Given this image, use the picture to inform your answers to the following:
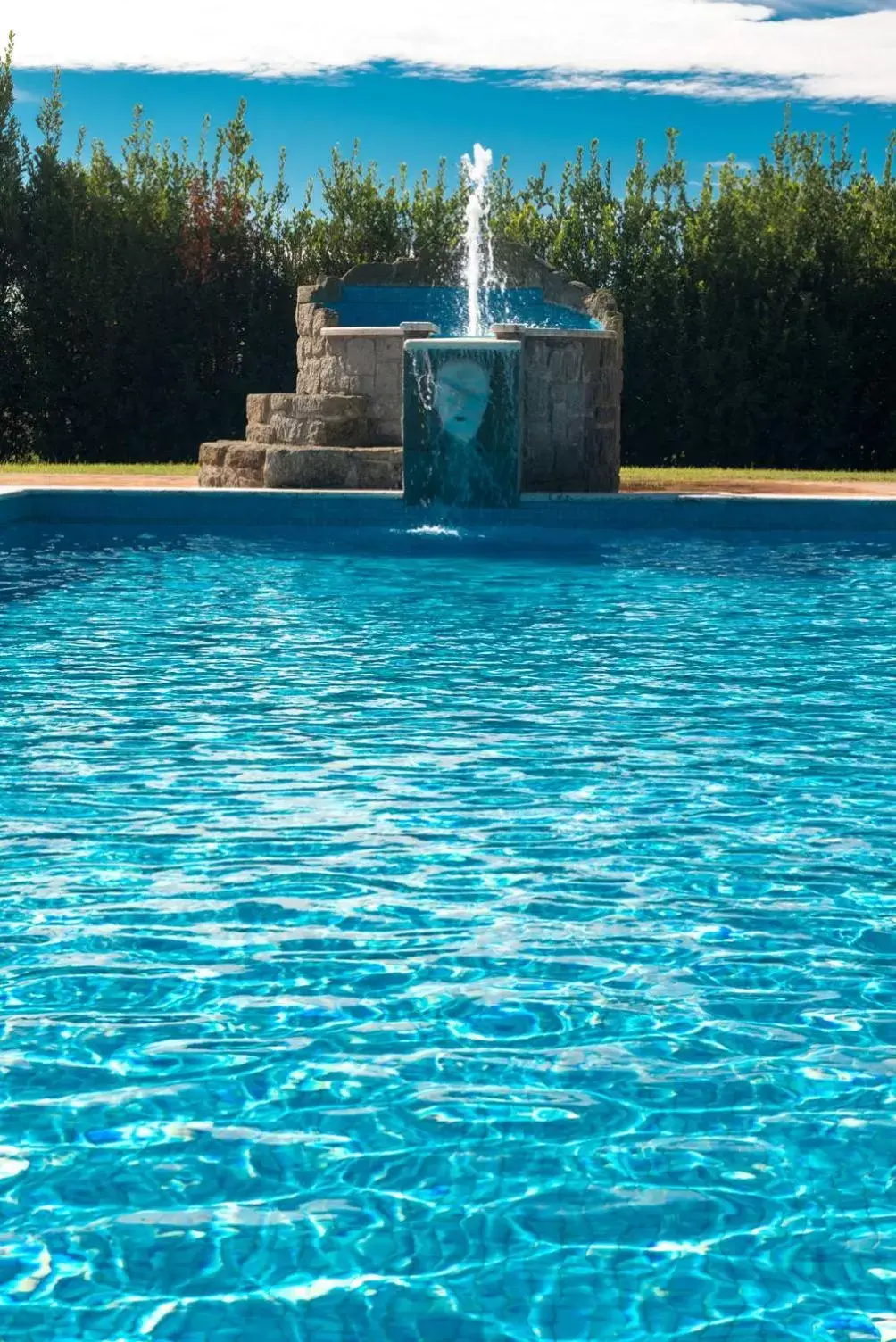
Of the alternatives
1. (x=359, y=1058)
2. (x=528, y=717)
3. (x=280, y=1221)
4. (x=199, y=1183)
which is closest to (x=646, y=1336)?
(x=280, y=1221)

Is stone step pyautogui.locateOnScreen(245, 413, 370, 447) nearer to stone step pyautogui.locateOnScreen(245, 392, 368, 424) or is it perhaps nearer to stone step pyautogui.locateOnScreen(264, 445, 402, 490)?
stone step pyautogui.locateOnScreen(245, 392, 368, 424)

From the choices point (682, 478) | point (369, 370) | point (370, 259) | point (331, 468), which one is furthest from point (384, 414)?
point (370, 259)

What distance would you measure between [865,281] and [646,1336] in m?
19.1

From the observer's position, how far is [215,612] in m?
9.18

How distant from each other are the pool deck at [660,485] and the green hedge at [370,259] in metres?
3.91

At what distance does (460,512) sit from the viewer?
42.8 feet

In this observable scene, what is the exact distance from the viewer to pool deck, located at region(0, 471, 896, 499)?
1367cm

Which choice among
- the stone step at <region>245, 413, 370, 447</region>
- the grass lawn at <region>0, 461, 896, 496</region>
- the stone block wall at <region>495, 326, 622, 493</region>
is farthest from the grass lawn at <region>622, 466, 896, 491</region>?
the stone step at <region>245, 413, 370, 447</region>

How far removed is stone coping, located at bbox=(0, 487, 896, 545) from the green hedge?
6.77 meters

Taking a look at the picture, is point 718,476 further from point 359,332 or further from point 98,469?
point 98,469

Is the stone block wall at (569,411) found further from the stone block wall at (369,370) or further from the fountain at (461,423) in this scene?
the stone block wall at (369,370)

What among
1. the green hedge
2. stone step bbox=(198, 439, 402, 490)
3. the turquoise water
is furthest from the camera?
the green hedge

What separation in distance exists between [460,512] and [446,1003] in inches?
383

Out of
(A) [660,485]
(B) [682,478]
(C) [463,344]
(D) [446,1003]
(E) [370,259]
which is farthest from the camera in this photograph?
(E) [370,259]
